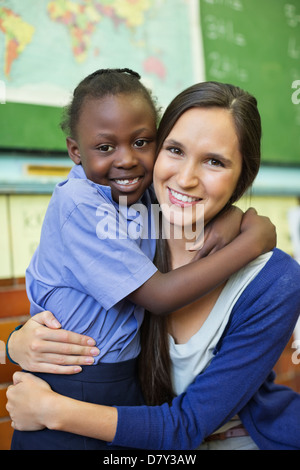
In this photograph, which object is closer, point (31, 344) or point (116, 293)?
point (116, 293)

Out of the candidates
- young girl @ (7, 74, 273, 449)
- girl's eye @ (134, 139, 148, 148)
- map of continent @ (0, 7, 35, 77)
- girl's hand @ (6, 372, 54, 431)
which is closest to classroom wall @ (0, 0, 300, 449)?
map of continent @ (0, 7, 35, 77)

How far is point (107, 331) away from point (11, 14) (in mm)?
1642

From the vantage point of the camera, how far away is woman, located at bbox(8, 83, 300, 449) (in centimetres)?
106

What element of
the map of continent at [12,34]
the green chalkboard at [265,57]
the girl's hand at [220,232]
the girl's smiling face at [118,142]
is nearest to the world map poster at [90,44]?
the map of continent at [12,34]

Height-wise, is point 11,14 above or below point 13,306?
above

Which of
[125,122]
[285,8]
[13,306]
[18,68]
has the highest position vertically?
[285,8]

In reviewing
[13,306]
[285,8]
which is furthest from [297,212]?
[13,306]

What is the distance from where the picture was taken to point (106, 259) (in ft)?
3.25

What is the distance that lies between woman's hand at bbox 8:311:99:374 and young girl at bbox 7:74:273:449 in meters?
0.02

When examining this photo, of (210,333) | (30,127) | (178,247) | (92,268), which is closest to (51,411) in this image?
(92,268)

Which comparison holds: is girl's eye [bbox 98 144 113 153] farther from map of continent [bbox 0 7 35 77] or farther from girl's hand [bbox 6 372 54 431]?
map of continent [bbox 0 7 35 77]

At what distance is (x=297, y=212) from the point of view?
2.73m

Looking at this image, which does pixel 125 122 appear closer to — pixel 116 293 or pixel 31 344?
pixel 116 293

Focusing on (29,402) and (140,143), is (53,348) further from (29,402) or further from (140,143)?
(140,143)
